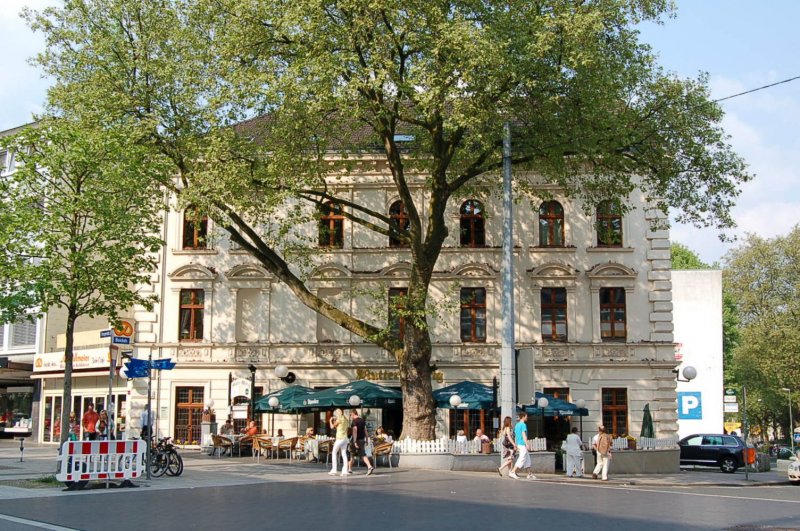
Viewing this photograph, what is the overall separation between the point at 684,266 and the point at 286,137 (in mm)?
58459

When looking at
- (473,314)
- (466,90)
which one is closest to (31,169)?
(466,90)

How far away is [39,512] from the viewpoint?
14.2 metres

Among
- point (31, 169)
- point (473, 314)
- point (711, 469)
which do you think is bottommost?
point (711, 469)

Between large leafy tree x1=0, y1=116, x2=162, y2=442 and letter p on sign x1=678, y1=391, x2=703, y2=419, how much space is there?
3566 cm

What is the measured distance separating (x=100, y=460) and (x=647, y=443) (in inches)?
748

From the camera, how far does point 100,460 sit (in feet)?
59.9

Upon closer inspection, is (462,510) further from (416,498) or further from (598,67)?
(598,67)

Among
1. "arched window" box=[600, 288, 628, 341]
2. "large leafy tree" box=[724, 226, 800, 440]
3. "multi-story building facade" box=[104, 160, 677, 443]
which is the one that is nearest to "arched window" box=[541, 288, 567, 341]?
"multi-story building facade" box=[104, 160, 677, 443]

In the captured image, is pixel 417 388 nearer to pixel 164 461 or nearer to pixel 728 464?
pixel 164 461

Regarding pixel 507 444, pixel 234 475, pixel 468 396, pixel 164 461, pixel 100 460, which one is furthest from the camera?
pixel 468 396

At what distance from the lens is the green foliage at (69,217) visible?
20000mm

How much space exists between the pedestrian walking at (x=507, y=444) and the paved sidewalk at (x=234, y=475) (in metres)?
0.52

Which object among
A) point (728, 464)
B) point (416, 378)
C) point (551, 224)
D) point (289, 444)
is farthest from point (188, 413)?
point (728, 464)

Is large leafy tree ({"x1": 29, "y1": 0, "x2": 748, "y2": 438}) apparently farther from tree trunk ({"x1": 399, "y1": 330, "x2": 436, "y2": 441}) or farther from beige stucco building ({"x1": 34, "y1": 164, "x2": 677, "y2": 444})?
beige stucco building ({"x1": 34, "y1": 164, "x2": 677, "y2": 444})
